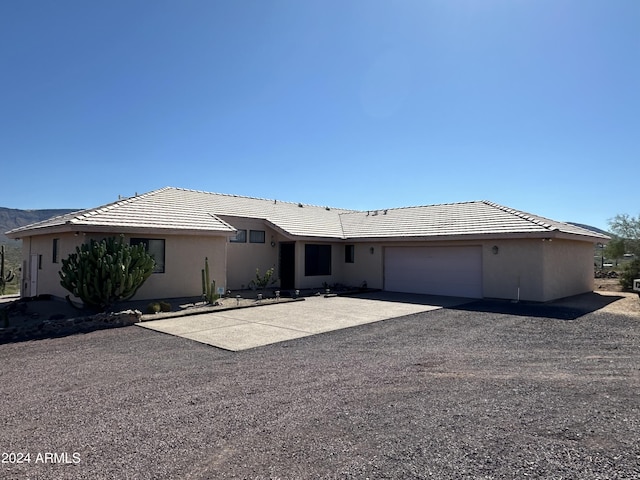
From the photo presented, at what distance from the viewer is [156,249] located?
15547 mm

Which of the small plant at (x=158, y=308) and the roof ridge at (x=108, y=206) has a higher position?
the roof ridge at (x=108, y=206)

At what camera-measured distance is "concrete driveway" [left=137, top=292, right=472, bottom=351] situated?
990 centimetres

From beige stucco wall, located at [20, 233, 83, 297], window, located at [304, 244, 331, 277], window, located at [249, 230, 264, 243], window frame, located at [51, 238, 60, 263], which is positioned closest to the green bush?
window, located at [304, 244, 331, 277]

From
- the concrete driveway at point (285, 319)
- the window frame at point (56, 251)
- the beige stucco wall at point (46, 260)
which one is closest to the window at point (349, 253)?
Answer: the concrete driveway at point (285, 319)

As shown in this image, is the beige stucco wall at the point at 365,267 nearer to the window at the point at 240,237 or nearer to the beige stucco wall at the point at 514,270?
the window at the point at 240,237

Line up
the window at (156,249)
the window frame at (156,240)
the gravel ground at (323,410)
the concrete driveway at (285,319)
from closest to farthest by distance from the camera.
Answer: the gravel ground at (323,410)
the concrete driveway at (285,319)
the window frame at (156,240)
the window at (156,249)

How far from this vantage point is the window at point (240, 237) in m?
20.7

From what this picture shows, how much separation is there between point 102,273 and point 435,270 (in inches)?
535

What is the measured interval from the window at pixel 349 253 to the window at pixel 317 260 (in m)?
1.12

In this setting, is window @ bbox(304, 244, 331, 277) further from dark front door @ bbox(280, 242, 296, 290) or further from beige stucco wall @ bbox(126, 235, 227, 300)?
beige stucco wall @ bbox(126, 235, 227, 300)

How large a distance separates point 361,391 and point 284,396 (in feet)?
3.53

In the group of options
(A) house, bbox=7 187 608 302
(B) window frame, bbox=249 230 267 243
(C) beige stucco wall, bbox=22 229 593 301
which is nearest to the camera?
(A) house, bbox=7 187 608 302

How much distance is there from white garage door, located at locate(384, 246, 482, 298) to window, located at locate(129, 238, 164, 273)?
35.7ft

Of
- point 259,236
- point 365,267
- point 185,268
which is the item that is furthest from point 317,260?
point 185,268
